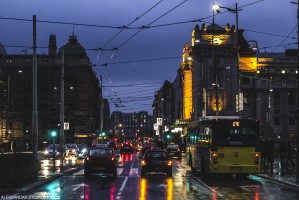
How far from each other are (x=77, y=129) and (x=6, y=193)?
85.8m

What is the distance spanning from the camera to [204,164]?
31.4 meters

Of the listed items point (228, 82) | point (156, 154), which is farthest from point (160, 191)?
point (228, 82)

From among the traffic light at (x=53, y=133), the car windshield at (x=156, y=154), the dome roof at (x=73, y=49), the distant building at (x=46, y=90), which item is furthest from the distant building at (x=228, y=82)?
the car windshield at (x=156, y=154)

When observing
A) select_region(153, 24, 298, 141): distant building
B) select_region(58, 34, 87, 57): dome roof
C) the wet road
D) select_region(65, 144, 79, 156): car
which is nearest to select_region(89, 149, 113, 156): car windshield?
the wet road

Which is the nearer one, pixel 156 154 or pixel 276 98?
pixel 156 154

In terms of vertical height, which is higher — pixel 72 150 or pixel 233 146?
pixel 233 146

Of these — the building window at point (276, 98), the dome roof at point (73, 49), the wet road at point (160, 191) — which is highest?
the dome roof at point (73, 49)

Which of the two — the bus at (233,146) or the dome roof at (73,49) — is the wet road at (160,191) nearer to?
the bus at (233,146)

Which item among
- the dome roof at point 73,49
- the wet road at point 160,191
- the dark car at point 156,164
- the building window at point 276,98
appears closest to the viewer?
the wet road at point 160,191

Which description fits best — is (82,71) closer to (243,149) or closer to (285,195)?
(243,149)

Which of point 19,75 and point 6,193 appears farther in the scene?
point 19,75

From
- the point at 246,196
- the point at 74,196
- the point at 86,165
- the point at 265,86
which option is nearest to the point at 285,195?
the point at 246,196

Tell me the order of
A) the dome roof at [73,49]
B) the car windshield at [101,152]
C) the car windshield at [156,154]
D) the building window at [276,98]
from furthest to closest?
the dome roof at [73,49], the building window at [276,98], the car windshield at [156,154], the car windshield at [101,152]

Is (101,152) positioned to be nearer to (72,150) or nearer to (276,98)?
(72,150)
